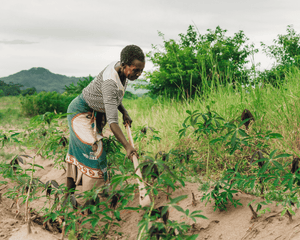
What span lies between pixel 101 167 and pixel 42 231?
72 cm

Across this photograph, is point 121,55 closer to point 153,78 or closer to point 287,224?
point 287,224

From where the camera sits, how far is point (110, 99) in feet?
6.34

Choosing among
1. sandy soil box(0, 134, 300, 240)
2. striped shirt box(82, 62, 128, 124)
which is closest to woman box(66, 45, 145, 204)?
striped shirt box(82, 62, 128, 124)

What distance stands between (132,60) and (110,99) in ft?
1.20

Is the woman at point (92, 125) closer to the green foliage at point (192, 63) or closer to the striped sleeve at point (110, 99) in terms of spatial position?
the striped sleeve at point (110, 99)

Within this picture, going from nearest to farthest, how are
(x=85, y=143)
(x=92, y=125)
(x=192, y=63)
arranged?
(x=85, y=143)
(x=92, y=125)
(x=192, y=63)

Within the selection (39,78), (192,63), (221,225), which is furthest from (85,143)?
(39,78)

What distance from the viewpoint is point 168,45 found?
6.53m

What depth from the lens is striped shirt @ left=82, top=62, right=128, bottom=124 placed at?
190 cm

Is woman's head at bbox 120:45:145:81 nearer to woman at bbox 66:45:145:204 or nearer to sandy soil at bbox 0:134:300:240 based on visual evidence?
woman at bbox 66:45:145:204

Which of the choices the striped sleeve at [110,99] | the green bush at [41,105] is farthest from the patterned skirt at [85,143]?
the green bush at [41,105]

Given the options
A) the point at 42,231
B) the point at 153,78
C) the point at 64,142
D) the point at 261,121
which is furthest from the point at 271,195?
the point at 153,78

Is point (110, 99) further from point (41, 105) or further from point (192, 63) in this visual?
point (41, 105)

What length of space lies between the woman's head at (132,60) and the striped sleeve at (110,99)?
16 centimetres
